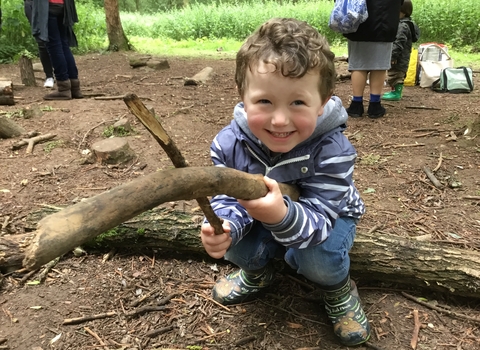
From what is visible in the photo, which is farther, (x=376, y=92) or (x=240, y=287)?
(x=376, y=92)

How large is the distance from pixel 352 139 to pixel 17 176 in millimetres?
3212

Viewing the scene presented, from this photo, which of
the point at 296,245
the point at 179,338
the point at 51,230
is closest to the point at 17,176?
the point at 179,338

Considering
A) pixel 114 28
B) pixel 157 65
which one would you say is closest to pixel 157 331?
pixel 157 65

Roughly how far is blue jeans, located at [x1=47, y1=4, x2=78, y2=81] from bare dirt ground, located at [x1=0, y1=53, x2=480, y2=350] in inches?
20.5

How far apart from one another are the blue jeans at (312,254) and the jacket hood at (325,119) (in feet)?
1.56

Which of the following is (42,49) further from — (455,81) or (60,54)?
(455,81)

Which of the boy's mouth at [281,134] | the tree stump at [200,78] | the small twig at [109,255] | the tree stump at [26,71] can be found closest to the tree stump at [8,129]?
the small twig at [109,255]

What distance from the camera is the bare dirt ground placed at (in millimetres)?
1945

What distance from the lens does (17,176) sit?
3389mm

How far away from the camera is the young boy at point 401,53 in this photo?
5.95 m

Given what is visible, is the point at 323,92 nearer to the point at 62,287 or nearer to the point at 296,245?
the point at 296,245

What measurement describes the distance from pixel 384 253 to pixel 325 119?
88cm

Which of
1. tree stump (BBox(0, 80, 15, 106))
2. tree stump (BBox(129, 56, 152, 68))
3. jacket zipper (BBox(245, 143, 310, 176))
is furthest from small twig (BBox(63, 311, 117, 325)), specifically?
tree stump (BBox(129, 56, 152, 68))

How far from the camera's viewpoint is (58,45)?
506 cm
